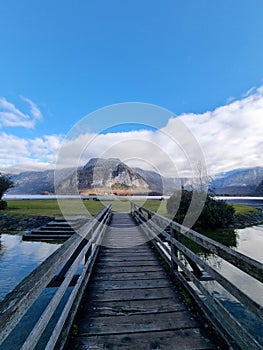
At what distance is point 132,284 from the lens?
3781 mm

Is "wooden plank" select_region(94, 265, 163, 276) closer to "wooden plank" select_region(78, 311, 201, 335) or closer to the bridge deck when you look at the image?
the bridge deck

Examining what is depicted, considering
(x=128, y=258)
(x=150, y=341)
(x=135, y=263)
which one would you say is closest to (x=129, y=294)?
(x=150, y=341)

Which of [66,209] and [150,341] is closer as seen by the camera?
[150,341]

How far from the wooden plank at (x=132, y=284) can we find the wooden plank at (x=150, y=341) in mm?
1240

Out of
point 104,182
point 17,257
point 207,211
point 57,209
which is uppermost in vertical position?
point 104,182

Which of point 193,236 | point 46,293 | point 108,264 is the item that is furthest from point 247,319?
point 46,293

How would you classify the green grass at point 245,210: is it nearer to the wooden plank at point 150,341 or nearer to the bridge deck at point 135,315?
the bridge deck at point 135,315

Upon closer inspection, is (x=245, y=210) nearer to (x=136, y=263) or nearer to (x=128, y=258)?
(x=128, y=258)

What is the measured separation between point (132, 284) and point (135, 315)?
0.99 m

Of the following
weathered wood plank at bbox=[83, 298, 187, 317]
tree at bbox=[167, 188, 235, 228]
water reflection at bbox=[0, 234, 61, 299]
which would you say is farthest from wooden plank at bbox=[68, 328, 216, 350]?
tree at bbox=[167, 188, 235, 228]

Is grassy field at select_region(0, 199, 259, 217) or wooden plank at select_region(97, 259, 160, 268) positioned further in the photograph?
grassy field at select_region(0, 199, 259, 217)

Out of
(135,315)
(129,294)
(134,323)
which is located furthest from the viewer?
(129,294)

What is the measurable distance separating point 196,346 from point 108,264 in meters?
2.97

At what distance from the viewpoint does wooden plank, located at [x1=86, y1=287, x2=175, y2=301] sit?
326 centimetres
